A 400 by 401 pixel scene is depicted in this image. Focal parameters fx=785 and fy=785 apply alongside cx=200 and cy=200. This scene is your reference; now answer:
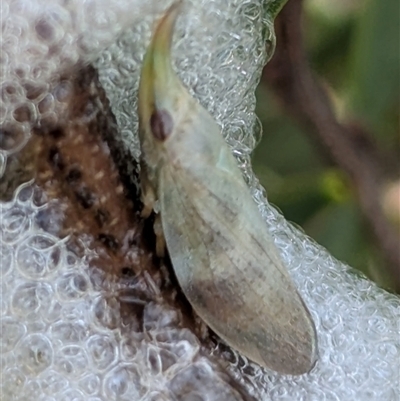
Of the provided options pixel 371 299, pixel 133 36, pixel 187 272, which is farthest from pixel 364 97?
pixel 187 272

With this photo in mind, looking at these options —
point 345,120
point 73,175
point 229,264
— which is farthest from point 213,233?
point 345,120

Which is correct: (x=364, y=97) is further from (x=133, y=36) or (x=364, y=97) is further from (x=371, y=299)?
(x=133, y=36)

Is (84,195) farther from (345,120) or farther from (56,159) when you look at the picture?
(345,120)

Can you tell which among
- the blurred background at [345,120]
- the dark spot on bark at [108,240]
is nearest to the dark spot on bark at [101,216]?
the dark spot on bark at [108,240]

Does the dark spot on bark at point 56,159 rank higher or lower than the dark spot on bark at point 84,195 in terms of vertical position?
higher

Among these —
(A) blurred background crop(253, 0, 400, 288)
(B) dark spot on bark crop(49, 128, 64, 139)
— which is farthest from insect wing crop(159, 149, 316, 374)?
(A) blurred background crop(253, 0, 400, 288)

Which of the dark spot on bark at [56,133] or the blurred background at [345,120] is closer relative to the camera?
the dark spot on bark at [56,133]

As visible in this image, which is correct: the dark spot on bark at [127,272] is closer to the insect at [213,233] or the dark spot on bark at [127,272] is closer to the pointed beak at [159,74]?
the insect at [213,233]
